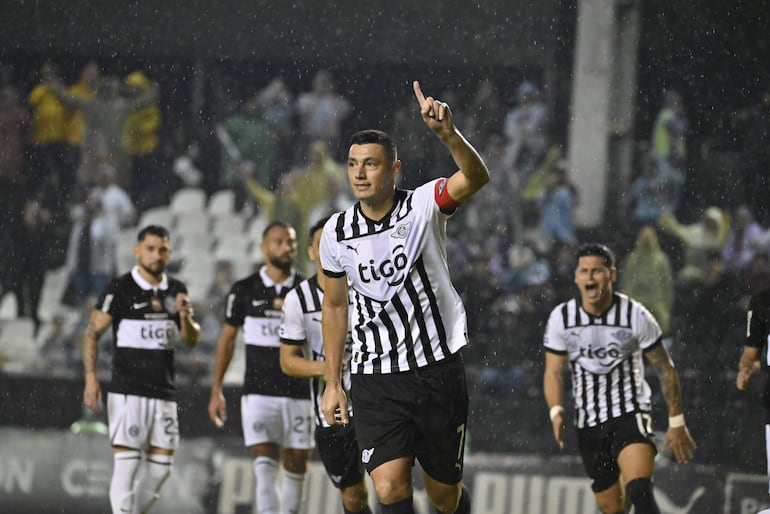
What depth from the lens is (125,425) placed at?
708 centimetres

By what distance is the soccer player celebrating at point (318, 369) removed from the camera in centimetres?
621

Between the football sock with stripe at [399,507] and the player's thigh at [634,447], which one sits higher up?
the player's thigh at [634,447]

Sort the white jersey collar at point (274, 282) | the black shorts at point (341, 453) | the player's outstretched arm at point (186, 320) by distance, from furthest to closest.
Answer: the white jersey collar at point (274, 282), the player's outstretched arm at point (186, 320), the black shorts at point (341, 453)

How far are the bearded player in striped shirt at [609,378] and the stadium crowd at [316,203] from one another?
3.75m

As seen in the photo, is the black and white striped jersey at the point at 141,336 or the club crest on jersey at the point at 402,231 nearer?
the club crest on jersey at the point at 402,231

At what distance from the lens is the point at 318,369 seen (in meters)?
6.04

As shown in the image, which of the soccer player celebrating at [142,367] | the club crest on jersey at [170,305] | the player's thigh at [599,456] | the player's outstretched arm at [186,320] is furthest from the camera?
the club crest on jersey at [170,305]

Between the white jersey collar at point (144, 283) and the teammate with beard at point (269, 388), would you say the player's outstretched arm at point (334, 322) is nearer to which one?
the teammate with beard at point (269, 388)

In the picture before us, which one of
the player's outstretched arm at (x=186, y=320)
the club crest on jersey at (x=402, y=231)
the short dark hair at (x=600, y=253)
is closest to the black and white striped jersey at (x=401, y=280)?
the club crest on jersey at (x=402, y=231)

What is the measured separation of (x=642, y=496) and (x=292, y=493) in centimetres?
207

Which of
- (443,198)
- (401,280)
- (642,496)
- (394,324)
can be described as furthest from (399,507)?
(642,496)

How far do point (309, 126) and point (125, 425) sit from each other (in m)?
5.85

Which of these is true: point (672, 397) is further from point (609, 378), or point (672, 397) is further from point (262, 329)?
point (262, 329)

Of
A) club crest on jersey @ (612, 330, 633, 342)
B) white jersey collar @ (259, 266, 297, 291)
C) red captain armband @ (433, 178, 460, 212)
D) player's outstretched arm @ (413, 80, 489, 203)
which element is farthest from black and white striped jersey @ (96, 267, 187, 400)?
player's outstretched arm @ (413, 80, 489, 203)
